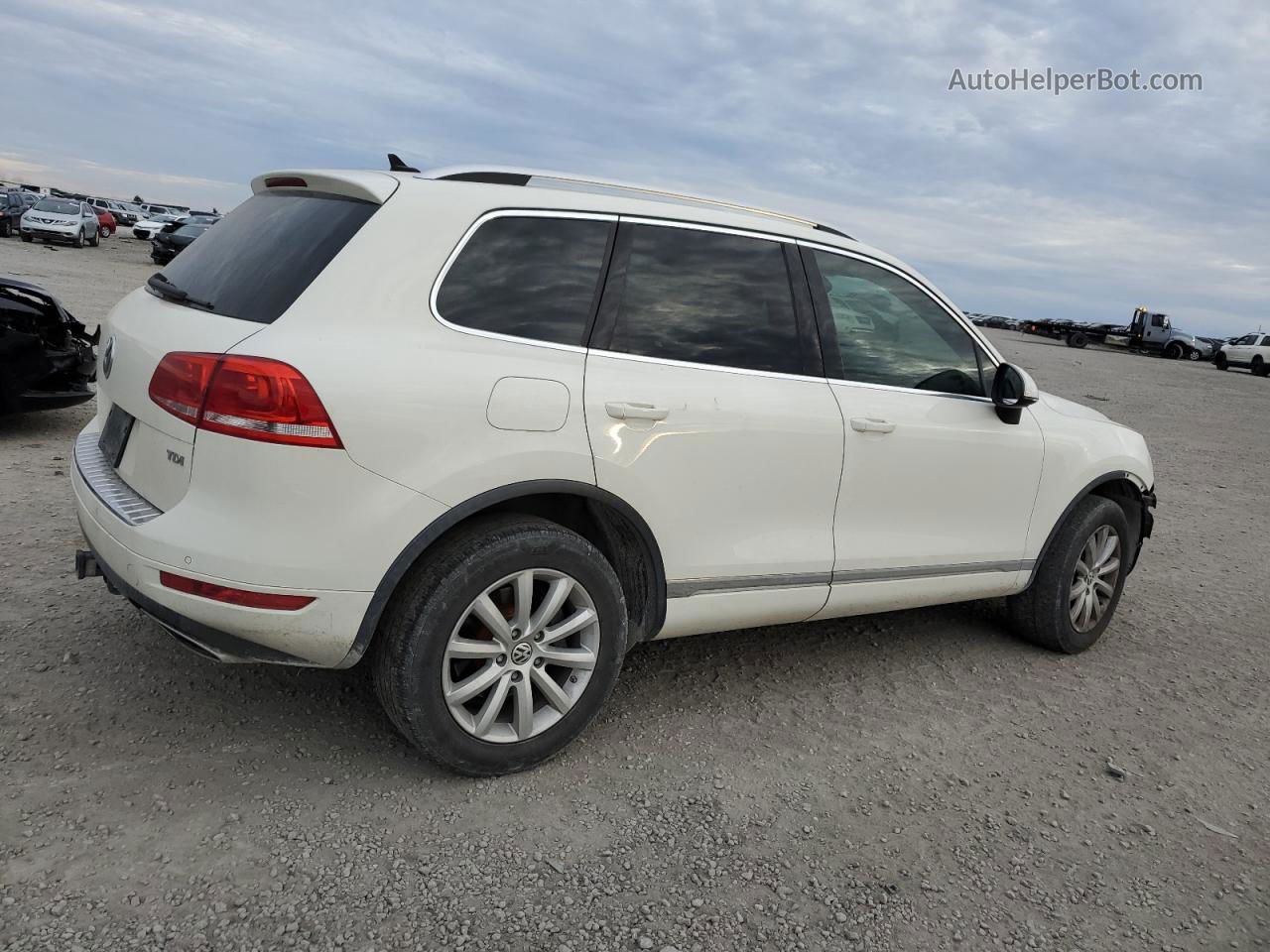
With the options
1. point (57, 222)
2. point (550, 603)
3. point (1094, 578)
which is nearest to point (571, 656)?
point (550, 603)

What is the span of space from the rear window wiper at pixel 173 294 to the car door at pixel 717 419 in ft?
4.00

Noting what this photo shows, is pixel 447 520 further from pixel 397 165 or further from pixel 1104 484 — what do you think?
pixel 1104 484

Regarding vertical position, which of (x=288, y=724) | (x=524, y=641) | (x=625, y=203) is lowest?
(x=288, y=724)

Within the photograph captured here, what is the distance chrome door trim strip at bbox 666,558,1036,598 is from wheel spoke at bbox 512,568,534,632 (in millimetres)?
559

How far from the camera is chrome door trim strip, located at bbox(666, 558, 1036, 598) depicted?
3.48 m

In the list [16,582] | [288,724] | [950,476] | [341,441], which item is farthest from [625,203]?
[16,582]

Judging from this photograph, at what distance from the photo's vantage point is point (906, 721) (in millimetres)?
3975

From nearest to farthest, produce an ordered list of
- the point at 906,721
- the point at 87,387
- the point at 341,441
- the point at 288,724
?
the point at 341,441
the point at 288,724
the point at 906,721
the point at 87,387

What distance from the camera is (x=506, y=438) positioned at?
2.95 metres

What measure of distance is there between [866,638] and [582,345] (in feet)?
8.03

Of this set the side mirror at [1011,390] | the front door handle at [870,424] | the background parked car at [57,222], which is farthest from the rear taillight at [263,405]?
the background parked car at [57,222]

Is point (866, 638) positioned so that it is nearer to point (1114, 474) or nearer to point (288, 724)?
point (1114, 474)

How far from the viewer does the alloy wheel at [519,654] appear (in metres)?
3.04

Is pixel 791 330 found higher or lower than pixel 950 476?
higher
